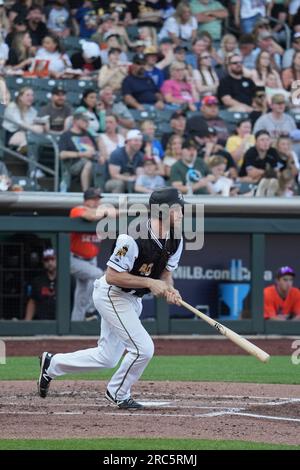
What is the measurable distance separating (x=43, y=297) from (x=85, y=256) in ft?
2.66

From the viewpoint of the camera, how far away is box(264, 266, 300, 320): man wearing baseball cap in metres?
14.3

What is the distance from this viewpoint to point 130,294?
24.8 feet

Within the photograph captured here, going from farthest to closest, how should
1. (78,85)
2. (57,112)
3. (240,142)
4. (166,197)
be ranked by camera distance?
(78,85) < (240,142) < (57,112) < (166,197)

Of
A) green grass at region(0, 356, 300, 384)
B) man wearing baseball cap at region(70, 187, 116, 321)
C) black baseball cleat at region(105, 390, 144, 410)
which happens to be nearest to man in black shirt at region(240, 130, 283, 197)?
man wearing baseball cap at region(70, 187, 116, 321)

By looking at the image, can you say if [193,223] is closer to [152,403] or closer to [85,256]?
[85,256]

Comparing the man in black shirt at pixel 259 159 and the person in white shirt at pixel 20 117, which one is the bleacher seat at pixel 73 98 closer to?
the person in white shirt at pixel 20 117

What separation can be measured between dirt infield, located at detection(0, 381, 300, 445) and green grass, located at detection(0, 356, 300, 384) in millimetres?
532

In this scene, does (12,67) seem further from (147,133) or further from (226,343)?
(226,343)

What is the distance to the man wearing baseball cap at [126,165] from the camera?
46.9 feet

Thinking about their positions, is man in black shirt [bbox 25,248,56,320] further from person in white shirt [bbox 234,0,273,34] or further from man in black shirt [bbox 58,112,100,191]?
person in white shirt [bbox 234,0,273,34]

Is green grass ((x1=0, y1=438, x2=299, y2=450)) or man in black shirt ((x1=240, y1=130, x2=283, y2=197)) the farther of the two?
man in black shirt ((x1=240, y1=130, x2=283, y2=197))

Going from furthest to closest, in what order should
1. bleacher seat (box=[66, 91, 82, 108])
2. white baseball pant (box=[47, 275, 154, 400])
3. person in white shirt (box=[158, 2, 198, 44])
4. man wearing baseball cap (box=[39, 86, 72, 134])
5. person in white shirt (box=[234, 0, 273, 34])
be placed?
1. person in white shirt (box=[234, 0, 273, 34])
2. person in white shirt (box=[158, 2, 198, 44])
3. bleacher seat (box=[66, 91, 82, 108])
4. man wearing baseball cap (box=[39, 86, 72, 134])
5. white baseball pant (box=[47, 275, 154, 400])

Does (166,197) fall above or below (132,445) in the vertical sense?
above

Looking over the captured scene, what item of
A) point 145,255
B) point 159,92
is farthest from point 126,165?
point 145,255
